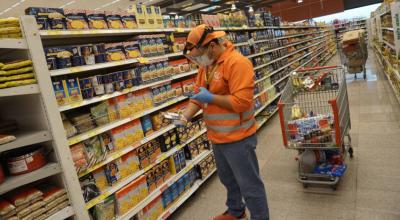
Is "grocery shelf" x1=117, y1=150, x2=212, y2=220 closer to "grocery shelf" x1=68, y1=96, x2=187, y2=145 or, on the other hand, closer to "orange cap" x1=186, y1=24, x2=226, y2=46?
"grocery shelf" x1=68, y1=96, x2=187, y2=145

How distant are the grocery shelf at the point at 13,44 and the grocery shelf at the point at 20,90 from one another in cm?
25

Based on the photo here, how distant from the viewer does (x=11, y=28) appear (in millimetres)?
1912

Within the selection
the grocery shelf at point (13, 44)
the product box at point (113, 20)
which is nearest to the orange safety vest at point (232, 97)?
the product box at point (113, 20)

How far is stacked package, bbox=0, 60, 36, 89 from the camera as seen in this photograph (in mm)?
1819

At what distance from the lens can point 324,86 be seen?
3.70 m

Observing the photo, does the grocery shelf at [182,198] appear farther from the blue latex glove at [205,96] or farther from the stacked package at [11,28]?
the stacked package at [11,28]

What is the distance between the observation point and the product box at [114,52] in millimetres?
2777

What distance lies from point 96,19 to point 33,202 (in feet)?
5.29

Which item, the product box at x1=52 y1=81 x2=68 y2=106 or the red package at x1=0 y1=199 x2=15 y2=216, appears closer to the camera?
the red package at x1=0 y1=199 x2=15 y2=216

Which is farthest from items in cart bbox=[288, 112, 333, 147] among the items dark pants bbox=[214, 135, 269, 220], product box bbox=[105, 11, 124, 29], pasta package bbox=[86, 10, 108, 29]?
pasta package bbox=[86, 10, 108, 29]

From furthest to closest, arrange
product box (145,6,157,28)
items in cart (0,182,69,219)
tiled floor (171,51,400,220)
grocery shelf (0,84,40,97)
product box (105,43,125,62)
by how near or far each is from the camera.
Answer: product box (145,6,157,28) < tiled floor (171,51,400,220) < product box (105,43,125,62) < items in cart (0,182,69,219) < grocery shelf (0,84,40,97)

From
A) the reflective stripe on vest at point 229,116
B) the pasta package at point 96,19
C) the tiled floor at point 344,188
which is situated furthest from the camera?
the tiled floor at point 344,188

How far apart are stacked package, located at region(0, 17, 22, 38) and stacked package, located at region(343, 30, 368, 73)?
31.2 feet

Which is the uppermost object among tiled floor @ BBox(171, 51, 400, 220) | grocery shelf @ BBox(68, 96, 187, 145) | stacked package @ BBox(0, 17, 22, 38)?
stacked package @ BBox(0, 17, 22, 38)
